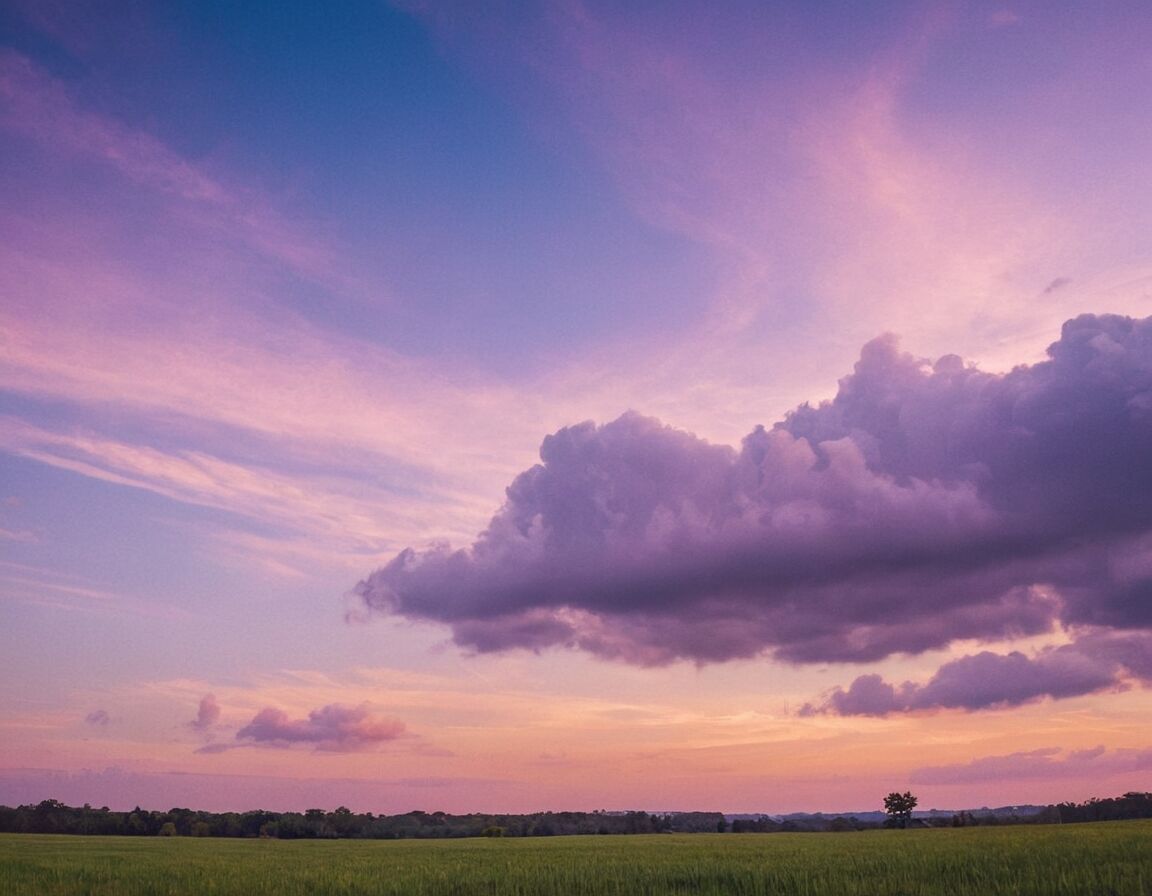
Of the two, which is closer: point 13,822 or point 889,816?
point 13,822

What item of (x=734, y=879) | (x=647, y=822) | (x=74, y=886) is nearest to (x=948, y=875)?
(x=734, y=879)

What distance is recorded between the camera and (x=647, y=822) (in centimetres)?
15012

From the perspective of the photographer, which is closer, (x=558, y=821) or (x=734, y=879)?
(x=734, y=879)

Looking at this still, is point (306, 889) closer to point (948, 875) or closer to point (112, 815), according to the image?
point (948, 875)

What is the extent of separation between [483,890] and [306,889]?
407 centimetres

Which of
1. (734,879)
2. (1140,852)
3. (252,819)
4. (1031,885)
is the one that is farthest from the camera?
(252,819)

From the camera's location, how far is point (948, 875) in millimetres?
16328

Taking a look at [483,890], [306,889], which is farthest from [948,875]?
[306,889]

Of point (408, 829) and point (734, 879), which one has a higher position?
point (734, 879)

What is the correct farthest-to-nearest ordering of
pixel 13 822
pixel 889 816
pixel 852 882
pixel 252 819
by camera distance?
pixel 889 816 → pixel 252 819 → pixel 13 822 → pixel 852 882

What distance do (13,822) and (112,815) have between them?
40.4ft

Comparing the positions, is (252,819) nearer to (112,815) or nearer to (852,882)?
(112,815)

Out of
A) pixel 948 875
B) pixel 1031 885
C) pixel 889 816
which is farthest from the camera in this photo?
pixel 889 816

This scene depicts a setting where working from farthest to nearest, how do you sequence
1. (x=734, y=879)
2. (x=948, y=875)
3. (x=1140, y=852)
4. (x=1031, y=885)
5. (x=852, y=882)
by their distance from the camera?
(x=1140, y=852) < (x=734, y=879) < (x=948, y=875) < (x=852, y=882) < (x=1031, y=885)
